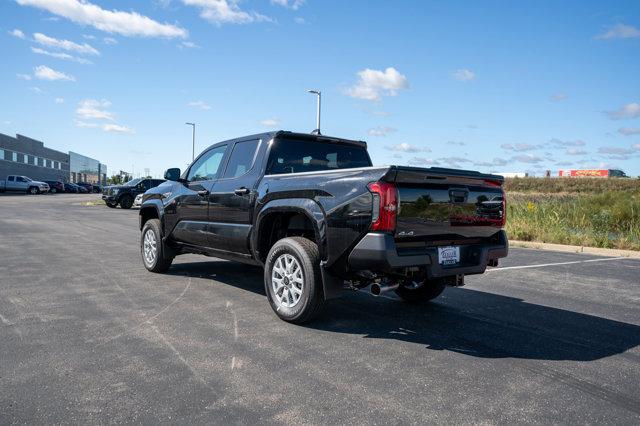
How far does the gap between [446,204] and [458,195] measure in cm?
19

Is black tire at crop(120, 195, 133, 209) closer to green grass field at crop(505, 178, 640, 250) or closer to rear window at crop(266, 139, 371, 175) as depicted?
green grass field at crop(505, 178, 640, 250)

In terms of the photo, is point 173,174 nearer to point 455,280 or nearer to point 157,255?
point 157,255

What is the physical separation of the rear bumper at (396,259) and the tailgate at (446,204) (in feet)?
0.54

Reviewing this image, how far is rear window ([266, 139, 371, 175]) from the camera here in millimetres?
5578

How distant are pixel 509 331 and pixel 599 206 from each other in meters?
16.7

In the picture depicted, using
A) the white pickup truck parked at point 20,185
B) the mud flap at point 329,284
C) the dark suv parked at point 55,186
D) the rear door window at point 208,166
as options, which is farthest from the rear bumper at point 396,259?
the dark suv parked at point 55,186

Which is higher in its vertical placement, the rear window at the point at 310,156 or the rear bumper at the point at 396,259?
the rear window at the point at 310,156

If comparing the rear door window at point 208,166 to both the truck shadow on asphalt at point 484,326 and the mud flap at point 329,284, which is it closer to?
the truck shadow on asphalt at point 484,326

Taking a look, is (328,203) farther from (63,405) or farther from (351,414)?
(63,405)

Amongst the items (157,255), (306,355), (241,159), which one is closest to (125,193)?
(157,255)

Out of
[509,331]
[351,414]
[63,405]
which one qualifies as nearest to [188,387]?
[63,405]

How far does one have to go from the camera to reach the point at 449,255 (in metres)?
4.54

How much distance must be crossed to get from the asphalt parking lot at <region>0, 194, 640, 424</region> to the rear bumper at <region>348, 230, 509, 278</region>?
2.02 feet

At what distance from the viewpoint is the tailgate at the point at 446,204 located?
13.6 feet
